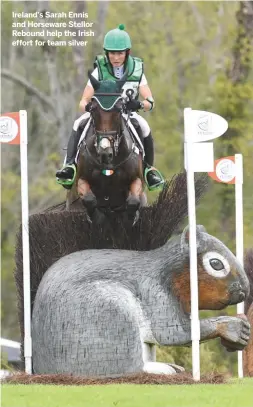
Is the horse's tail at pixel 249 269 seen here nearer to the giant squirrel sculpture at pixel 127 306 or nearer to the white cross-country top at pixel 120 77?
the giant squirrel sculpture at pixel 127 306

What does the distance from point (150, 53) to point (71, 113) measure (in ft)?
12.2

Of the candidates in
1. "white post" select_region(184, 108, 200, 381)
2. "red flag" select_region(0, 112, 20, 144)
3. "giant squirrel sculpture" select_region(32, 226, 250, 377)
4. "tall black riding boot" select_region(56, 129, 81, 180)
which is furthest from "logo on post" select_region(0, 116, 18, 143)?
"white post" select_region(184, 108, 200, 381)

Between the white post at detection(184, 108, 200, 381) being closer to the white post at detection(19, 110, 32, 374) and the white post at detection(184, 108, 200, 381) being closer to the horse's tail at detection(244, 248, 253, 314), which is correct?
the white post at detection(19, 110, 32, 374)

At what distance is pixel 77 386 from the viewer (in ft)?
41.8

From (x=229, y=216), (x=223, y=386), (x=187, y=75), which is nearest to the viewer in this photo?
(x=223, y=386)

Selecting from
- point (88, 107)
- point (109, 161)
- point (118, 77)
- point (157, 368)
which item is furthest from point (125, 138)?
point (157, 368)

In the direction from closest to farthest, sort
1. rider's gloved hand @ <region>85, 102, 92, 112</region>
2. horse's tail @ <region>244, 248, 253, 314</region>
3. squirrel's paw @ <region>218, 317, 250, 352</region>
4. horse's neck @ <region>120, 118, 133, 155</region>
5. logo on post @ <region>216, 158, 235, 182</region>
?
1. rider's gloved hand @ <region>85, 102, 92, 112</region>
2. squirrel's paw @ <region>218, 317, 250, 352</region>
3. horse's neck @ <region>120, 118, 133, 155</region>
4. logo on post @ <region>216, 158, 235, 182</region>
5. horse's tail @ <region>244, 248, 253, 314</region>

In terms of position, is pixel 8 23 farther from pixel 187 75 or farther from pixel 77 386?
pixel 77 386

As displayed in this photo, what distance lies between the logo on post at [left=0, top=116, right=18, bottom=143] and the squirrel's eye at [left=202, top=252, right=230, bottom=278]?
2.30m

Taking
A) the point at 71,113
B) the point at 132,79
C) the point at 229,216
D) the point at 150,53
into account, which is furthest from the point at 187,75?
the point at 132,79

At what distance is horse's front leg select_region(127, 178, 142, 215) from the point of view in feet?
45.8

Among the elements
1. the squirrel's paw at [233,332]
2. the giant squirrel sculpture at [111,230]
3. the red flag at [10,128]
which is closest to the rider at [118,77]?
the giant squirrel sculpture at [111,230]

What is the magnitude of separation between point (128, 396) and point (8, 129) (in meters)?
3.69

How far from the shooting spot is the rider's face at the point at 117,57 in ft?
47.2
